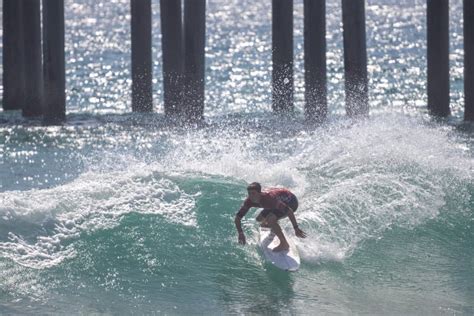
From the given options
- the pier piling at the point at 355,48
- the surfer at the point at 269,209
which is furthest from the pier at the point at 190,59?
the surfer at the point at 269,209

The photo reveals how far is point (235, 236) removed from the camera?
559 inches

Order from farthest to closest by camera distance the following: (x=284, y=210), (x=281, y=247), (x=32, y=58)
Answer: (x=32, y=58)
(x=281, y=247)
(x=284, y=210)

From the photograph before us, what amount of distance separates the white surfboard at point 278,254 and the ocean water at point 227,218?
0.18 metres

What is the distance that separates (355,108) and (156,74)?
2337 cm

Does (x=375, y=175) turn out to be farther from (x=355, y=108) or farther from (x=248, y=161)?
(x=355, y=108)

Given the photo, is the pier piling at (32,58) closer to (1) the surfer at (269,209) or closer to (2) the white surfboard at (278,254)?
(2) the white surfboard at (278,254)

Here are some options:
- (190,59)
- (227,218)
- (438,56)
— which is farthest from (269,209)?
(438,56)

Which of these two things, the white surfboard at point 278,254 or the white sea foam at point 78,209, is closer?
the white surfboard at point 278,254

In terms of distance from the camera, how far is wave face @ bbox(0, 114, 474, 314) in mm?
12523

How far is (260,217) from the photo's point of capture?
42.9ft

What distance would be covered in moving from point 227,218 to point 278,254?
73.6 inches

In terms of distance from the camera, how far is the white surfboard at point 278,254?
42.3 feet

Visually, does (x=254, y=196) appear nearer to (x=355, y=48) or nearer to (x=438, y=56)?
(x=355, y=48)

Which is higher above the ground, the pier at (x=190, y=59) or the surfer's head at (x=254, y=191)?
the pier at (x=190, y=59)
